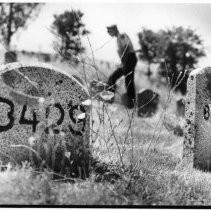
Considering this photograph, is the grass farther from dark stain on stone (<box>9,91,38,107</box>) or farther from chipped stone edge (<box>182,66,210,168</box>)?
dark stain on stone (<box>9,91,38,107</box>)

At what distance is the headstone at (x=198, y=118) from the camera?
4.59 m

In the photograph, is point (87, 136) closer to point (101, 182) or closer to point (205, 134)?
point (101, 182)

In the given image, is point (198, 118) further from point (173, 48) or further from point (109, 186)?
point (173, 48)

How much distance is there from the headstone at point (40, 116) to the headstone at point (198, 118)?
1.45 metres

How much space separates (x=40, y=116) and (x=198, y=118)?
193cm

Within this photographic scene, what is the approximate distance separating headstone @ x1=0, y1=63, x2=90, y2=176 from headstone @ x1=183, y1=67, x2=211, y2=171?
1452 mm

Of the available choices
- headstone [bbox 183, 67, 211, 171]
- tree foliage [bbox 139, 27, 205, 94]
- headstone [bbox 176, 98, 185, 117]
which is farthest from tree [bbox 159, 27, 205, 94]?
headstone [bbox 183, 67, 211, 171]

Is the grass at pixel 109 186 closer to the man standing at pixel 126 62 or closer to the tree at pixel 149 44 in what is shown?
the man standing at pixel 126 62

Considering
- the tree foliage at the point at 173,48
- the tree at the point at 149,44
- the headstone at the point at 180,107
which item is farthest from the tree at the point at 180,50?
the headstone at the point at 180,107

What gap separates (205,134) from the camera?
15.6 feet


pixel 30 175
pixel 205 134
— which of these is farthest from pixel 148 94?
pixel 30 175

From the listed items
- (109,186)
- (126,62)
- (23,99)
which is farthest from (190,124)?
(126,62)

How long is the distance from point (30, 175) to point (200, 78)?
2.43m

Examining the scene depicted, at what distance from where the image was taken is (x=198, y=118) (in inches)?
182
